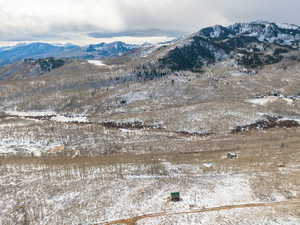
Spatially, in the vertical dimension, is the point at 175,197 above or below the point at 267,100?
below

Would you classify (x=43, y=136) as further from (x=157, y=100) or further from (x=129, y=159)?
(x=157, y=100)

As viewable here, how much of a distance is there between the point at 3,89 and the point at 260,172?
144 m

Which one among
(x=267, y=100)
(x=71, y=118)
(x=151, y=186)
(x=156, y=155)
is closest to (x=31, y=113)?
(x=71, y=118)

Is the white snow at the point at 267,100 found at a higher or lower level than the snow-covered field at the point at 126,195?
higher

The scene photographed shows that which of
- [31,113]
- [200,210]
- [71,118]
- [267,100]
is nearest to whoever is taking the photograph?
[200,210]

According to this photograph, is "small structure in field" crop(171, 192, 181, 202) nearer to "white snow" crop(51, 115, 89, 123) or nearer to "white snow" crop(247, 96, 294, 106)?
"white snow" crop(51, 115, 89, 123)

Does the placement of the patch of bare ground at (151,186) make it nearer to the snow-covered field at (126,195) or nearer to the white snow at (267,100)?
the snow-covered field at (126,195)

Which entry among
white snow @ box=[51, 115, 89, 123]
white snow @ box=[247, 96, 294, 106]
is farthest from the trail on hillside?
white snow @ box=[247, 96, 294, 106]

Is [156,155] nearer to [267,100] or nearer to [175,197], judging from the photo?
[175,197]

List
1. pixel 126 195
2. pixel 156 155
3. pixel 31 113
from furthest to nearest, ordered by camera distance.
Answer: pixel 31 113 < pixel 156 155 < pixel 126 195

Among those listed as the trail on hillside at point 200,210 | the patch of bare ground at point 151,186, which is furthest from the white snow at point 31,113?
the trail on hillside at point 200,210

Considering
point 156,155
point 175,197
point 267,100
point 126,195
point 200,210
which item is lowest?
point 156,155

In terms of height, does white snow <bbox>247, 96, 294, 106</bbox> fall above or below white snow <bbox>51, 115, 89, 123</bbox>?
above

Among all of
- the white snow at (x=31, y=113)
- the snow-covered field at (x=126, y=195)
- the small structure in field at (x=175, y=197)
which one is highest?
the small structure in field at (x=175, y=197)
